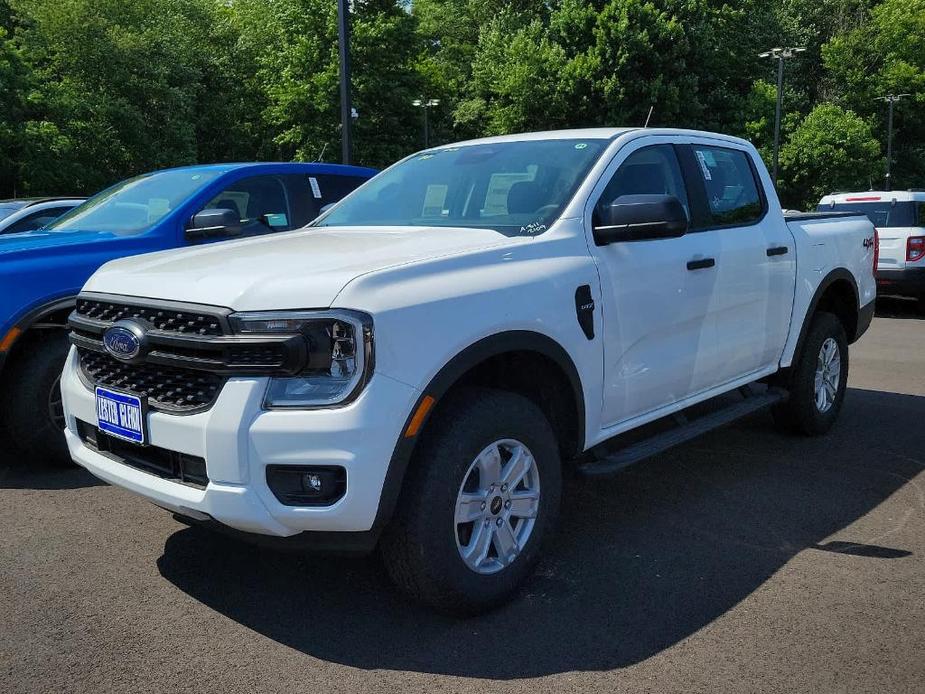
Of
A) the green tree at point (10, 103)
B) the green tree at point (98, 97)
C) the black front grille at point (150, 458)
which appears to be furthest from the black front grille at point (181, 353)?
the green tree at point (98, 97)

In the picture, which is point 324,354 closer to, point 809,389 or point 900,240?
point 809,389

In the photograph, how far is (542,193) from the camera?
4.02 m

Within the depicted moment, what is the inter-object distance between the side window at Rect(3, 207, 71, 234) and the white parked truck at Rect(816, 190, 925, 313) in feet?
33.8

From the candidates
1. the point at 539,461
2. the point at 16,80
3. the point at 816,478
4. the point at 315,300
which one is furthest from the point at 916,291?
the point at 16,80

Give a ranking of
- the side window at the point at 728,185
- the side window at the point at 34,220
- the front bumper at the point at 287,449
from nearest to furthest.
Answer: the front bumper at the point at 287,449 → the side window at the point at 728,185 → the side window at the point at 34,220

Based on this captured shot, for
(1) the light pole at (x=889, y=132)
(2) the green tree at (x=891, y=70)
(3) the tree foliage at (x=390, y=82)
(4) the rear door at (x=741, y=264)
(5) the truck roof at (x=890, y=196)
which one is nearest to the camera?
(4) the rear door at (x=741, y=264)

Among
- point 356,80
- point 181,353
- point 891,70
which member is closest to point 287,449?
point 181,353

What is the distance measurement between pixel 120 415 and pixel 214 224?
2619 millimetres

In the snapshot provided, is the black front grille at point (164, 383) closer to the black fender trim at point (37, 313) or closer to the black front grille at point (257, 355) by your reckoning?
the black front grille at point (257, 355)

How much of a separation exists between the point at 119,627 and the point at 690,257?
9.63ft

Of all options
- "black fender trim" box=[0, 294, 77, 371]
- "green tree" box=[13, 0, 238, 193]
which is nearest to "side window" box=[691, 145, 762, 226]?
"black fender trim" box=[0, 294, 77, 371]

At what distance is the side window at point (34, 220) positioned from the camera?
10.1 metres

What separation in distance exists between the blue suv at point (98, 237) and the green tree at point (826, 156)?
3712 centimetres

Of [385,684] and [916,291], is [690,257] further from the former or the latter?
[916,291]
